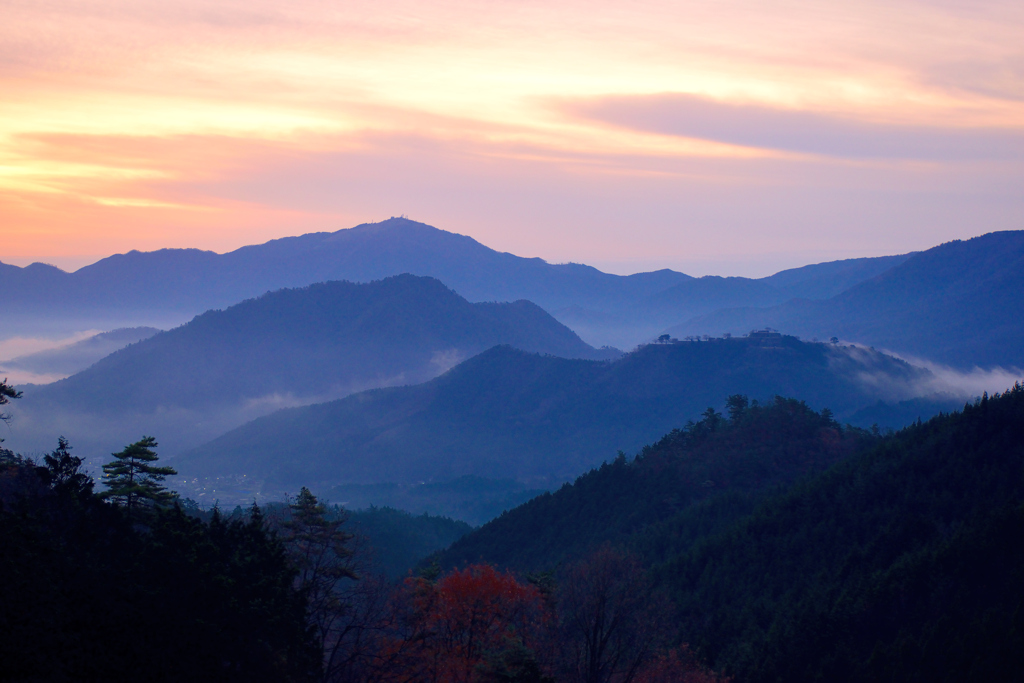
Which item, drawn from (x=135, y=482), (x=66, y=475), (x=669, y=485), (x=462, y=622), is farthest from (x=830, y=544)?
(x=66, y=475)

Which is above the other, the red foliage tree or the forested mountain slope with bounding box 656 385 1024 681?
the red foliage tree

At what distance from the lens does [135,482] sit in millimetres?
44938

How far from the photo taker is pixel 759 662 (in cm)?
5966

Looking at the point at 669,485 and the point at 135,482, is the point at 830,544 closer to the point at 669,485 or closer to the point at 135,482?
the point at 669,485

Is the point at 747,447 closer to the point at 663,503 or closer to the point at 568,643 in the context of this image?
the point at 663,503

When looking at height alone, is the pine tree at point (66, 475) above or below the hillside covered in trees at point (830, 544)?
above

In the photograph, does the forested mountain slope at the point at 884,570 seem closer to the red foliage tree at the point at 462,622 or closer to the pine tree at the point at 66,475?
the red foliage tree at the point at 462,622

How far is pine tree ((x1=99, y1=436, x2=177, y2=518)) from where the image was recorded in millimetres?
43594

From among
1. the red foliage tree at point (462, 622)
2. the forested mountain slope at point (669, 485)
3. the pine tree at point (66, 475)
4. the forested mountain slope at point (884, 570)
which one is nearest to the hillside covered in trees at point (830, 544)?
the forested mountain slope at point (884, 570)

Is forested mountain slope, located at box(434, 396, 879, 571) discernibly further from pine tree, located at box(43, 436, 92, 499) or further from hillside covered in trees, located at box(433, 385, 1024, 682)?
pine tree, located at box(43, 436, 92, 499)

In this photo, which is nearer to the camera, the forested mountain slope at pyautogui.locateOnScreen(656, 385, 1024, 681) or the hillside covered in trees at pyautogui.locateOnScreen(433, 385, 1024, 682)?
the forested mountain slope at pyautogui.locateOnScreen(656, 385, 1024, 681)

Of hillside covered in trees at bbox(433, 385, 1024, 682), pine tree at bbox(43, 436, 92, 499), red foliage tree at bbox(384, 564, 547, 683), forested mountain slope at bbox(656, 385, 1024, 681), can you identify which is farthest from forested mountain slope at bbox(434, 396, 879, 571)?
pine tree at bbox(43, 436, 92, 499)

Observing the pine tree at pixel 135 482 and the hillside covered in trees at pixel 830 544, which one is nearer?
the pine tree at pixel 135 482

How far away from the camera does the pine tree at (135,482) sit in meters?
43.6
